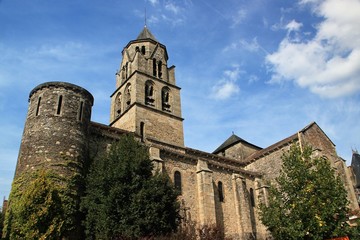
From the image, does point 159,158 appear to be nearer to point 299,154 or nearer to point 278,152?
point 299,154

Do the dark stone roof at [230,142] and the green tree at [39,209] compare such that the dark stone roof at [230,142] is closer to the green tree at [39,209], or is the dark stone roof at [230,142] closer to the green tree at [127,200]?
the green tree at [127,200]

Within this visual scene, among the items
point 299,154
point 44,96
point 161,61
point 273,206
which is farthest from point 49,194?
point 161,61

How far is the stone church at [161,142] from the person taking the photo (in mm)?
16406

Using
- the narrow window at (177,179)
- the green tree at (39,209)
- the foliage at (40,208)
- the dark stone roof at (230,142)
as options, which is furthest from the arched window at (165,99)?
the green tree at (39,209)

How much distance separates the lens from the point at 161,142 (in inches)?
977

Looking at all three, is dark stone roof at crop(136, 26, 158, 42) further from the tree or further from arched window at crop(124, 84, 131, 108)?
the tree

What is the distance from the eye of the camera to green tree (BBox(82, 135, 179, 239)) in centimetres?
1420

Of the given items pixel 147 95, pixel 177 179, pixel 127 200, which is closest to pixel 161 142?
pixel 177 179

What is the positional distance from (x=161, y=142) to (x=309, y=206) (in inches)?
483

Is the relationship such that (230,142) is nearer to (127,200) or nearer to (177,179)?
(177,179)

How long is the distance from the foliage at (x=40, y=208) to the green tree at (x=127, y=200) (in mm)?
982

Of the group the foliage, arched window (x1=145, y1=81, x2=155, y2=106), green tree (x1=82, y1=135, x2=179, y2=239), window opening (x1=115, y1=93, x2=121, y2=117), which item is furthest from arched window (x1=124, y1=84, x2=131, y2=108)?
the foliage

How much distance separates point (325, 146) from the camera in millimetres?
27266

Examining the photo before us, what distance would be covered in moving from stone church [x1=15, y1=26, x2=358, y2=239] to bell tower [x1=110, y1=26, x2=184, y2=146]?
0.08 m
